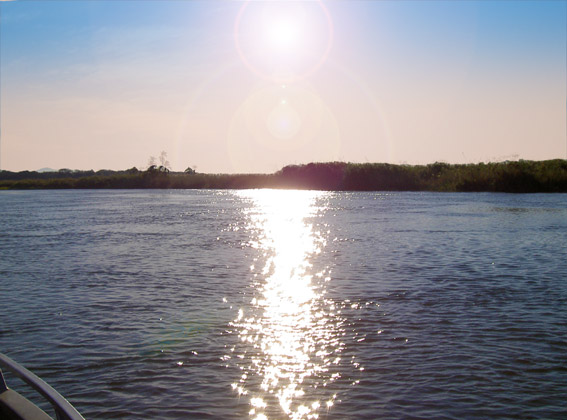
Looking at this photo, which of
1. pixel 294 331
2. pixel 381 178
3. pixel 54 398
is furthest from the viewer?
pixel 381 178

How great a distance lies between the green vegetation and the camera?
9706 centimetres

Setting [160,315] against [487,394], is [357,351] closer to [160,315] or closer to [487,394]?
[487,394]

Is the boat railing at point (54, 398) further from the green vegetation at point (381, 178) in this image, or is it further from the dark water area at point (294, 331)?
the green vegetation at point (381, 178)

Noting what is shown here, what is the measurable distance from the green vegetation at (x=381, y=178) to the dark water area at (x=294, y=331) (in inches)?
2935

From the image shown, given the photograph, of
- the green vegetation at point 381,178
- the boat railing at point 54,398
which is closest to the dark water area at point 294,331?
the boat railing at point 54,398

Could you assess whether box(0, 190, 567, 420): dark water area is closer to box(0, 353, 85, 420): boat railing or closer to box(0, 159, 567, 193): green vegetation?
box(0, 353, 85, 420): boat railing

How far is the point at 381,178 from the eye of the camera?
4542 inches

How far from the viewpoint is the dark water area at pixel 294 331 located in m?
9.08

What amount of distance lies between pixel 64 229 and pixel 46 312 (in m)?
27.9

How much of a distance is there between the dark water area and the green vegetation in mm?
74548

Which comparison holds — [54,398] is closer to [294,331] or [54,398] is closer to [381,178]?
[294,331]

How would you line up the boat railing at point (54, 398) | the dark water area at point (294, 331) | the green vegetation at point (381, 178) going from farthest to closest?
the green vegetation at point (381, 178), the dark water area at point (294, 331), the boat railing at point (54, 398)

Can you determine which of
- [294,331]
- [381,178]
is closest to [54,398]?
[294,331]

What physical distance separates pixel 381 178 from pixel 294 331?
104 m
